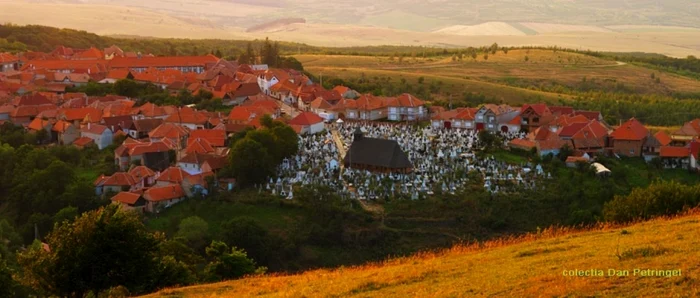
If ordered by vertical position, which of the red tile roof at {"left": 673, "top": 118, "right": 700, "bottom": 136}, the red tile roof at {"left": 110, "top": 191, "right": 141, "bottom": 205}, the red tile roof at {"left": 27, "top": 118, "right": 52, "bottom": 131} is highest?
the red tile roof at {"left": 673, "top": 118, "right": 700, "bottom": 136}

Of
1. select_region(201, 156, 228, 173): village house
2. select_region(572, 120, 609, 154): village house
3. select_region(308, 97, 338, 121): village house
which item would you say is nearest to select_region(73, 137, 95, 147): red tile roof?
select_region(201, 156, 228, 173): village house

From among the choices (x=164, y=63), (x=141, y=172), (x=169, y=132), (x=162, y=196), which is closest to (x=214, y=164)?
(x=141, y=172)

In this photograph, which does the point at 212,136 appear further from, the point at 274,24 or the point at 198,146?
the point at 274,24

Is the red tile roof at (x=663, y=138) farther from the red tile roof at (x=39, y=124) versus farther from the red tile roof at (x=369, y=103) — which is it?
the red tile roof at (x=39, y=124)

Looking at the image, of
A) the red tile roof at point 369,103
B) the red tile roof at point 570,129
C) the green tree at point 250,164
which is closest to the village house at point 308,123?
the red tile roof at point 369,103

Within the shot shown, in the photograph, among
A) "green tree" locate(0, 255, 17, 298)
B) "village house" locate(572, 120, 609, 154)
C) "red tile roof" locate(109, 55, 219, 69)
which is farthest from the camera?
"red tile roof" locate(109, 55, 219, 69)

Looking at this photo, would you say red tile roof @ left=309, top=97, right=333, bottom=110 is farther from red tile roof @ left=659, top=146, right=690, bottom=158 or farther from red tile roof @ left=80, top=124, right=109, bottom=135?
red tile roof @ left=659, top=146, right=690, bottom=158

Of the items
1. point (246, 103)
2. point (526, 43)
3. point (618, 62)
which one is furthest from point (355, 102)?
point (526, 43)
